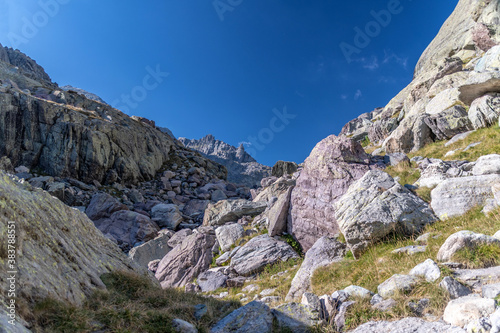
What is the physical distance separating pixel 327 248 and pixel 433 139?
1532 cm

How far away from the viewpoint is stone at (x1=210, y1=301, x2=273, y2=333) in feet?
21.7

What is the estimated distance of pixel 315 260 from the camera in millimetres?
10961

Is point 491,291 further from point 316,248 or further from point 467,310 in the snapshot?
point 316,248

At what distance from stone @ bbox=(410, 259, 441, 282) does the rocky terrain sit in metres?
0.04

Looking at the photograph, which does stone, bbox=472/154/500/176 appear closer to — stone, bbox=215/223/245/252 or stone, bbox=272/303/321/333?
stone, bbox=272/303/321/333

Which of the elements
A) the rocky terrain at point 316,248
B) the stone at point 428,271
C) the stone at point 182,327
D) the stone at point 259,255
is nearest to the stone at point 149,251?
the rocky terrain at point 316,248

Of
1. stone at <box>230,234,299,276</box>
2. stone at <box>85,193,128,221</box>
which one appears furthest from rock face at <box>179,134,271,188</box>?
stone at <box>230,234,299,276</box>

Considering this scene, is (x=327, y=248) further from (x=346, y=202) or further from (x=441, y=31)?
(x=441, y=31)

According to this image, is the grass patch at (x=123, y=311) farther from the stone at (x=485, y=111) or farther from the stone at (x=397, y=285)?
the stone at (x=485, y=111)

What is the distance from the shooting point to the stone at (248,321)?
6629mm

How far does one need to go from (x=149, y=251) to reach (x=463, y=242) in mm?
20224

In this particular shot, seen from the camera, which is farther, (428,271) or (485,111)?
(485,111)

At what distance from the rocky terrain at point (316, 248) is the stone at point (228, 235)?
0.27ft

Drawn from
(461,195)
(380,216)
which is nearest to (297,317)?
(380,216)
